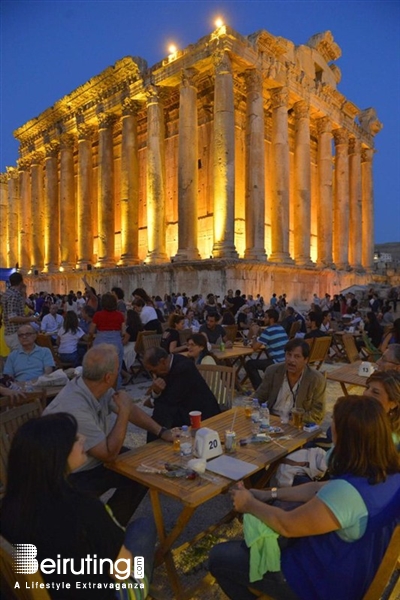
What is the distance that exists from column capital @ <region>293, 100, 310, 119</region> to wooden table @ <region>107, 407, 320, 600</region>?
21517mm

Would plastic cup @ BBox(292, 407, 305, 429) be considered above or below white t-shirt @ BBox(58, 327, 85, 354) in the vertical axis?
below

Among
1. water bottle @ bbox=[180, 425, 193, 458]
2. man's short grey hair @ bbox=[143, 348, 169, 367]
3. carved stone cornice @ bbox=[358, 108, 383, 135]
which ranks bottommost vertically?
water bottle @ bbox=[180, 425, 193, 458]

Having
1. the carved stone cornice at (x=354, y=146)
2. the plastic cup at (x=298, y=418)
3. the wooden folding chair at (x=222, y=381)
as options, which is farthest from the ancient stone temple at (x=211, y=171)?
the plastic cup at (x=298, y=418)

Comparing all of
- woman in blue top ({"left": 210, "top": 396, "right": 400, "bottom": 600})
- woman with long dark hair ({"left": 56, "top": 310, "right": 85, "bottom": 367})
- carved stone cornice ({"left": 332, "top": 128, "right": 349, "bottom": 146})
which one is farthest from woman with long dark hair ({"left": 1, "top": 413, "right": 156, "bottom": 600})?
carved stone cornice ({"left": 332, "top": 128, "right": 349, "bottom": 146})

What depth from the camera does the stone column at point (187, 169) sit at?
1838 cm

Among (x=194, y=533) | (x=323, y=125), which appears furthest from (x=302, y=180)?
(x=194, y=533)

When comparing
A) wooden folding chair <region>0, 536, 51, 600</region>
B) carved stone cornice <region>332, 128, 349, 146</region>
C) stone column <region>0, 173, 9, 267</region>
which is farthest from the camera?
stone column <region>0, 173, 9, 267</region>

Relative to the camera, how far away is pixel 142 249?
25.4 metres

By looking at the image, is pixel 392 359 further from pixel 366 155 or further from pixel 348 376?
pixel 366 155

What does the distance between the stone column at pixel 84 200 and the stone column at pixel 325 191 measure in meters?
13.5

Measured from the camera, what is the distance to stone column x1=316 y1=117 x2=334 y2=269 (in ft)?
77.7

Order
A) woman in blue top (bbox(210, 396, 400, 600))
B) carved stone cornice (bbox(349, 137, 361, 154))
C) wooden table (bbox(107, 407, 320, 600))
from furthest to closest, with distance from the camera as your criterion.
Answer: carved stone cornice (bbox(349, 137, 361, 154)) → wooden table (bbox(107, 407, 320, 600)) → woman in blue top (bbox(210, 396, 400, 600))

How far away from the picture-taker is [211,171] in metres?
21.2

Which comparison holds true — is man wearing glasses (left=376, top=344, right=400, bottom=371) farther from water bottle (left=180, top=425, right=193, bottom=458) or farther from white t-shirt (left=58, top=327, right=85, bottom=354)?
white t-shirt (left=58, top=327, right=85, bottom=354)
